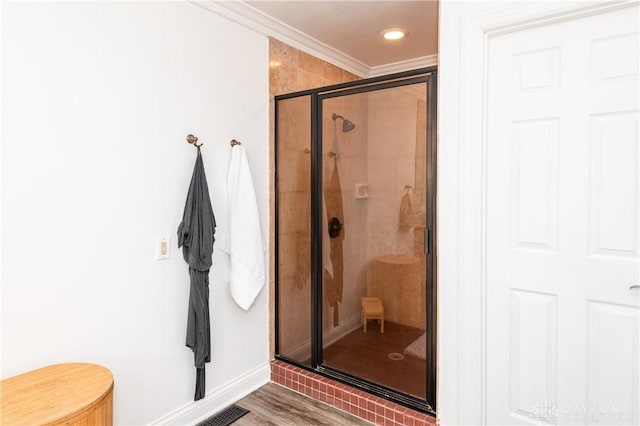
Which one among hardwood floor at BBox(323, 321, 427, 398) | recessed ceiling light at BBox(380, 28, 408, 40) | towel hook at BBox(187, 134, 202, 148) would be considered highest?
recessed ceiling light at BBox(380, 28, 408, 40)

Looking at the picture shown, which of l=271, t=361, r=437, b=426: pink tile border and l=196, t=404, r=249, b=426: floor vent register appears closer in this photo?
l=271, t=361, r=437, b=426: pink tile border

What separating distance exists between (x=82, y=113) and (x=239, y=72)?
1008mm

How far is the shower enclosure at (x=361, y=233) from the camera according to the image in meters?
2.06

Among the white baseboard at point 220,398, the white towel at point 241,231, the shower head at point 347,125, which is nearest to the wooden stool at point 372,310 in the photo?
the white towel at point 241,231

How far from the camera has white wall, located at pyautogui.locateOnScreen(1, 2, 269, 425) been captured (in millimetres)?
1506

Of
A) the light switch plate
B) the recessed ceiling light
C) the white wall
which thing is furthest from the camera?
the recessed ceiling light

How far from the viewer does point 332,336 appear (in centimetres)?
249

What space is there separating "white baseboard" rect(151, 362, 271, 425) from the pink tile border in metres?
0.11

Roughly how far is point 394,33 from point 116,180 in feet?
6.85

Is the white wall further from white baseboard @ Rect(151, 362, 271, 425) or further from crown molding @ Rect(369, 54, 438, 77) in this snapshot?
crown molding @ Rect(369, 54, 438, 77)
